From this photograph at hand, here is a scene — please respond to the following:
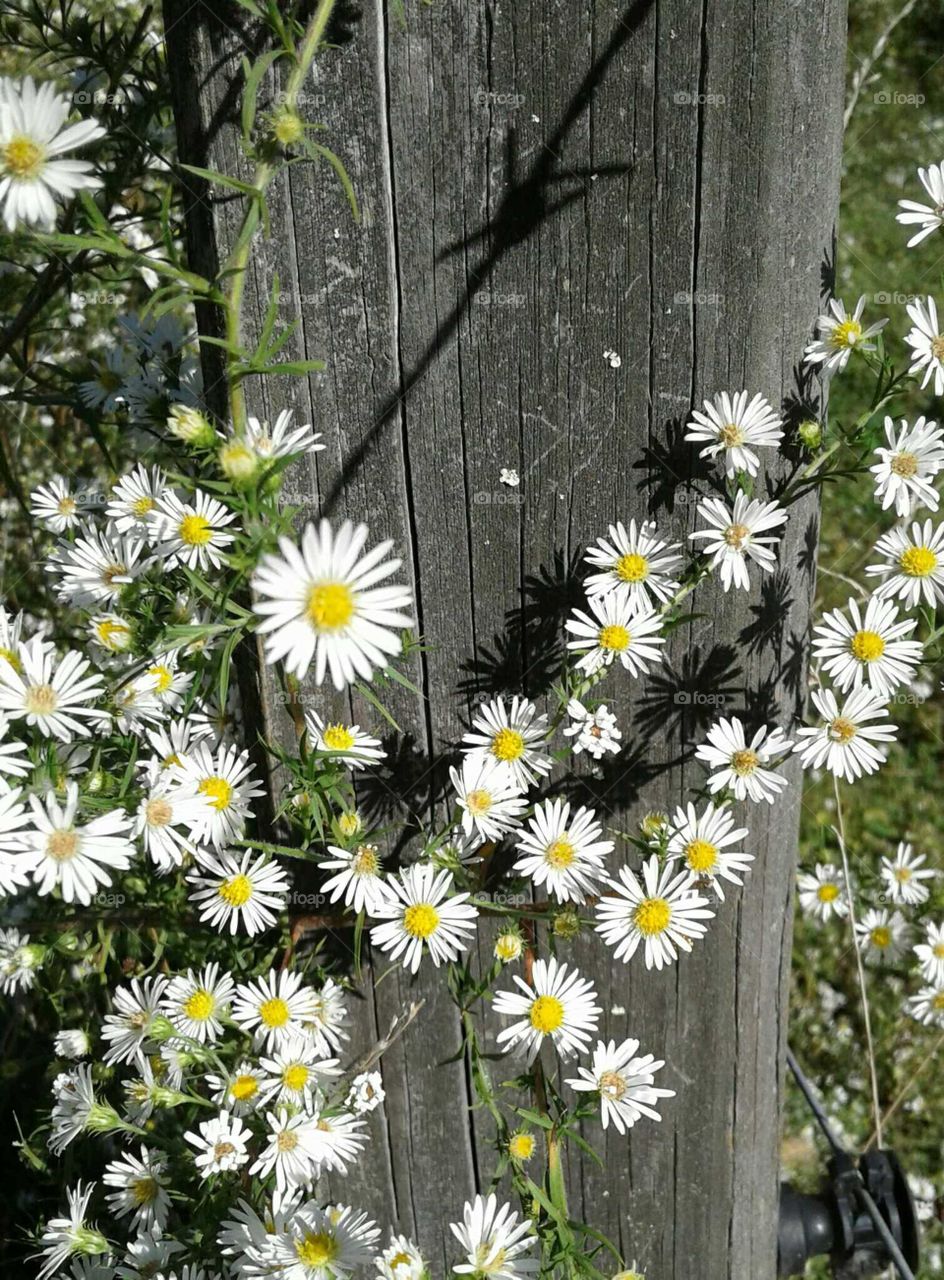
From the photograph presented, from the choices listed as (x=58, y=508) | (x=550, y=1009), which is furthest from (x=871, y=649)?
(x=58, y=508)

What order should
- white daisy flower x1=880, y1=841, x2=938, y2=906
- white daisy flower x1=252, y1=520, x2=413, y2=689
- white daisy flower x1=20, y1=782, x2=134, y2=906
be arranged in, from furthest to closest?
white daisy flower x1=880, y1=841, x2=938, y2=906
white daisy flower x1=20, y1=782, x2=134, y2=906
white daisy flower x1=252, y1=520, x2=413, y2=689

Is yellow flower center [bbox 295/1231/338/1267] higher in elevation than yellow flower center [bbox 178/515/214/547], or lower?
lower

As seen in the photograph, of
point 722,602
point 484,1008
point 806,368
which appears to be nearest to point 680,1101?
point 484,1008

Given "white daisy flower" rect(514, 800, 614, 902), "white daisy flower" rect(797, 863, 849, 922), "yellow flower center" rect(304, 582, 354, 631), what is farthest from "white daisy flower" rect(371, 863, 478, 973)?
"white daisy flower" rect(797, 863, 849, 922)

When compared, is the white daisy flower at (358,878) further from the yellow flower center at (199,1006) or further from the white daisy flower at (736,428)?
the white daisy flower at (736,428)

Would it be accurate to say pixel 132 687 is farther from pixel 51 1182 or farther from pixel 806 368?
pixel 806 368

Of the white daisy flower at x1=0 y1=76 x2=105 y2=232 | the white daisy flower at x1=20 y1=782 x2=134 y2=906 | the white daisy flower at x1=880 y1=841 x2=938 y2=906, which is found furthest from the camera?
the white daisy flower at x1=880 y1=841 x2=938 y2=906

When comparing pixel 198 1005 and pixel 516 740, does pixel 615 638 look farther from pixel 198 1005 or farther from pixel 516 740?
pixel 198 1005

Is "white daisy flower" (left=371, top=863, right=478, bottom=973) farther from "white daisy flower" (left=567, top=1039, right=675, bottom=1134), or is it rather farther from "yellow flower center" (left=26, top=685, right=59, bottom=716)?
"yellow flower center" (left=26, top=685, right=59, bottom=716)
